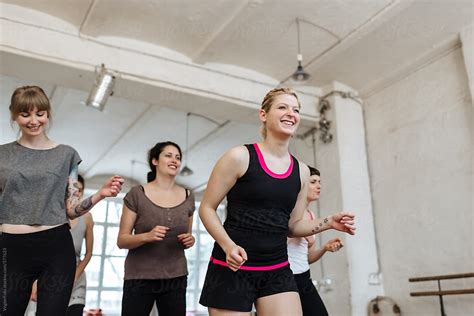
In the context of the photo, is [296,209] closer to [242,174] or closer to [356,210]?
[242,174]

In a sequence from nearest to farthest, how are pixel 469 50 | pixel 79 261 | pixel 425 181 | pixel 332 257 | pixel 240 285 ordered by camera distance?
pixel 240 285 → pixel 79 261 → pixel 469 50 → pixel 425 181 → pixel 332 257

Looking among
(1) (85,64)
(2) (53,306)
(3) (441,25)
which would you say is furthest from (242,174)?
(3) (441,25)

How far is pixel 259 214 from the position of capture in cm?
161

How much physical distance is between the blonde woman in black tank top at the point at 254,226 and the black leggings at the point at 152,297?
62cm

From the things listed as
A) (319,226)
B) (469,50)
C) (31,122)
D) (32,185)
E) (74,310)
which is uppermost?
(469,50)

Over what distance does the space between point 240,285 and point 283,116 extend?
2.21 ft

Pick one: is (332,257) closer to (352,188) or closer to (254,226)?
(352,188)

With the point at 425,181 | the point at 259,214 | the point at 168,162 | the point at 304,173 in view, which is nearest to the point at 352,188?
the point at 425,181

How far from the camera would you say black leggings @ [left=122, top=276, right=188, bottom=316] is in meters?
2.12

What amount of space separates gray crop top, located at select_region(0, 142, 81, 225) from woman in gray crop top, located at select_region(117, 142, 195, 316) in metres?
0.53

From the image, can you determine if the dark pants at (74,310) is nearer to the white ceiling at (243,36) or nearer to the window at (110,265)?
the white ceiling at (243,36)

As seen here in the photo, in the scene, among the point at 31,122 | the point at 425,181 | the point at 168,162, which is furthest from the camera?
the point at 425,181

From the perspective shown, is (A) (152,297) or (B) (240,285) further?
(A) (152,297)

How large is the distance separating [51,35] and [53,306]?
2.63m
